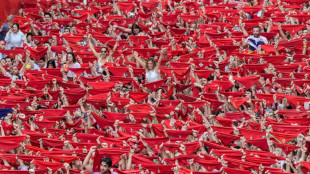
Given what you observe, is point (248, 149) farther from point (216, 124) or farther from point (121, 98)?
point (121, 98)

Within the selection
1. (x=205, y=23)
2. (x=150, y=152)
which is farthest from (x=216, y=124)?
(x=205, y=23)

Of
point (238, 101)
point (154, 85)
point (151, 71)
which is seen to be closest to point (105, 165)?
point (238, 101)

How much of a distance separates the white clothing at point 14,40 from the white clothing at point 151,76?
3.90 metres

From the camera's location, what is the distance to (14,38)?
63.5ft

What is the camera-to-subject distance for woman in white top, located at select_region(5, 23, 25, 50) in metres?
19.3

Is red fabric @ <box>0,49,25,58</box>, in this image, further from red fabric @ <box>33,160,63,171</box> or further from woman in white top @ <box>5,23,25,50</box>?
red fabric @ <box>33,160,63,171</box>

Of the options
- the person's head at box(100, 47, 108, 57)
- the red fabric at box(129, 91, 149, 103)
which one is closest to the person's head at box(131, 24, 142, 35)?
the person's head at box(100, 47, 108, 57)

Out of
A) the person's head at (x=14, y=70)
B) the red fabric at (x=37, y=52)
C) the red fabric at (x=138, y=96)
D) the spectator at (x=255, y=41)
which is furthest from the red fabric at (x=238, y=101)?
the red fabric at (x=37, y=52)

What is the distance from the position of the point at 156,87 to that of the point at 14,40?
4.45 m

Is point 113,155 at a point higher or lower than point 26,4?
lower

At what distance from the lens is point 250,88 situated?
1627 cm

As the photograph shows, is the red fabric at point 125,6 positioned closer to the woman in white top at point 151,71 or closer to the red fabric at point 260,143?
the woman in white top at point 151,71

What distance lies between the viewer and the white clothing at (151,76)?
16750 mm

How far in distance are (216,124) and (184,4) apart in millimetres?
6720
